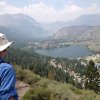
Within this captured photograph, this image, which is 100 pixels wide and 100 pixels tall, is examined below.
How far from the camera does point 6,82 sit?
2.21 meters

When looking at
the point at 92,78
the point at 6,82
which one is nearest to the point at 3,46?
the point at 6,82

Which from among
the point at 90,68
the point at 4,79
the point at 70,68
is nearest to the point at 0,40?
the point at 4,79

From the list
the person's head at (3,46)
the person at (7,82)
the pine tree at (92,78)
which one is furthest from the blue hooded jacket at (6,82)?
the pine tree at (92,78)

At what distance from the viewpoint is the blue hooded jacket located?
7.16 ft

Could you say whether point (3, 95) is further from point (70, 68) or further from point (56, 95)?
point (70, 68)

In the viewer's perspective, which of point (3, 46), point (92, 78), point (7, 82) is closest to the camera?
point (7, 82)

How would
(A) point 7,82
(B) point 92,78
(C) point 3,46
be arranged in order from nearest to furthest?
(A) point 7,82 → (C) point 3,46 → (B) point 92,78

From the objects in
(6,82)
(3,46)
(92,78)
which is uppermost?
(3,46)

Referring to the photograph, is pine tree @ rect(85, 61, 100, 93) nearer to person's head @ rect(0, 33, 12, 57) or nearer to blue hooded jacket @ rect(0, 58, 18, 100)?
person's head @ rect(0, 33, 12, 57)

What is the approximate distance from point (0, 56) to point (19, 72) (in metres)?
14.8

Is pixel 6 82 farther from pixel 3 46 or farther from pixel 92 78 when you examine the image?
pixel 92 78

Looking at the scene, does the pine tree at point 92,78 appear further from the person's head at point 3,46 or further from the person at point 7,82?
the person at point 7,82

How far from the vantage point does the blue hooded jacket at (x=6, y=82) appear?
2184 mm

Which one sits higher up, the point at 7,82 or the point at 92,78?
the point at 7,82
